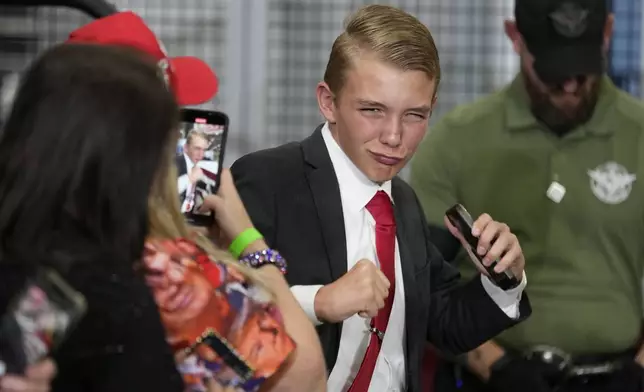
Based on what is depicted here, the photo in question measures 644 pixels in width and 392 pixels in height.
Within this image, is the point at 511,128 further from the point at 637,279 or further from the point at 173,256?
the point at 173,256

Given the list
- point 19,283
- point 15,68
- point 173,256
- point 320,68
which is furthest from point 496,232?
point 320,68

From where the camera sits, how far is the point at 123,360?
0.84 meters

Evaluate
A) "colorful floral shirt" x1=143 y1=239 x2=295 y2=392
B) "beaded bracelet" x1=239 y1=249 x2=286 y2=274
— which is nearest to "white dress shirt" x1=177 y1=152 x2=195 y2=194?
"beaded bracelet" x1=239 y1=249 x2=286 y2=274

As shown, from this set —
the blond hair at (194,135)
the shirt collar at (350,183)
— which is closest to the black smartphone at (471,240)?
the shirt collar at (350,183)

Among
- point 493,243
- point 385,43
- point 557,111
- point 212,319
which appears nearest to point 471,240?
point 493,243

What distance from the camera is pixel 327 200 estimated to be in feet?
4.39

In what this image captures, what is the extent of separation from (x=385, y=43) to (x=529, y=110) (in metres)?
0.73

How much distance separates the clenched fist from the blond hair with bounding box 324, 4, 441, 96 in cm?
27

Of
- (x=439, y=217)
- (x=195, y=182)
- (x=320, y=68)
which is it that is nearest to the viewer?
(x=195, y=182)

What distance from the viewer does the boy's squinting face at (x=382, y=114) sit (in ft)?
4.27

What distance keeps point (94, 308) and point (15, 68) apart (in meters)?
1.23

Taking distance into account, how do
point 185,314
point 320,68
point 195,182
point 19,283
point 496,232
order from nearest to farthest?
point 19,283 < point 185,314 < point 195,182 < point 496,232 < point 320,68

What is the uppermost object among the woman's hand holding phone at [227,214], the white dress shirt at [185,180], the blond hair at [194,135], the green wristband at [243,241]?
the blond hair at [194,135]

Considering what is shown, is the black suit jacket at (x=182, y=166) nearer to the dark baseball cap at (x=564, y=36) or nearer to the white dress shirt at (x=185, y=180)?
the white dress shirt at (x=185, y=180)
